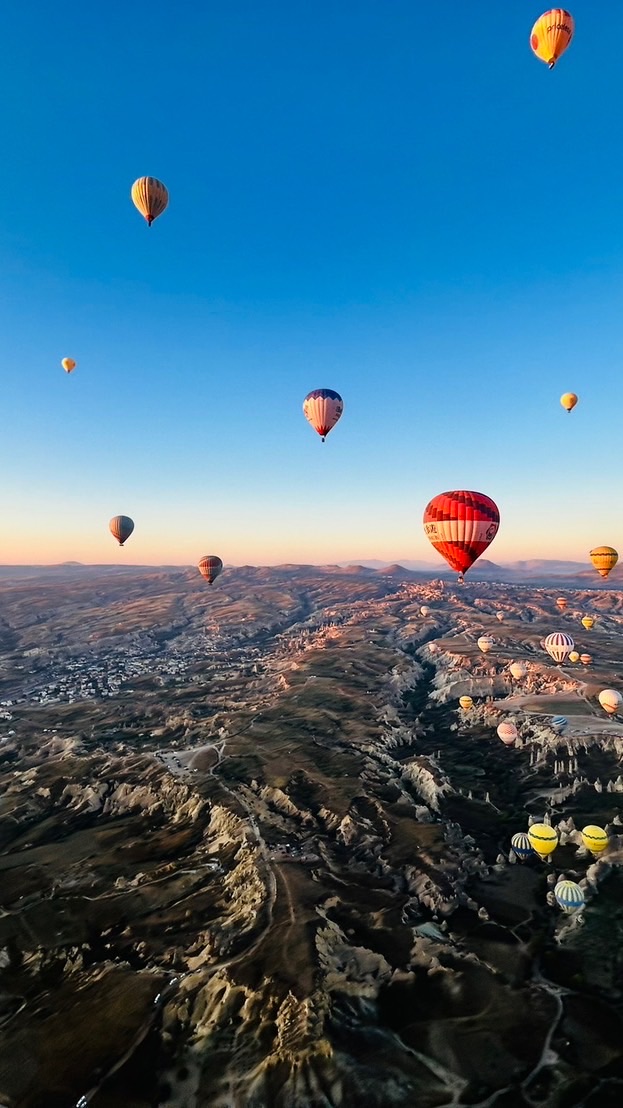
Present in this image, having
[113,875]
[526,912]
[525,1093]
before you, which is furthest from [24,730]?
[525,1093]

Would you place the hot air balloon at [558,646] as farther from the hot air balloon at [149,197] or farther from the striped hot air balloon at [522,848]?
the hot air balloon at [149,197]

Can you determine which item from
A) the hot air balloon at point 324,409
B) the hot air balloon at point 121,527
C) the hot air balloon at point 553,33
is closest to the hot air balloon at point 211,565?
the hot air balloon at point 121,527

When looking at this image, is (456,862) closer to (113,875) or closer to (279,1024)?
(279,1024)

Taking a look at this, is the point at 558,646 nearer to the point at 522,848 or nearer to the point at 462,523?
the point at 522,848

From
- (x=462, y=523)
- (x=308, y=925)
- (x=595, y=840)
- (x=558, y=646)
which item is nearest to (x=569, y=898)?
(x=595, y=840)

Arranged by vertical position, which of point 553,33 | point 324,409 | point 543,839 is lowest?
point 543,839
